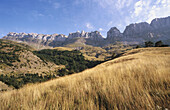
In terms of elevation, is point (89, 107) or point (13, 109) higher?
point (89, 107)

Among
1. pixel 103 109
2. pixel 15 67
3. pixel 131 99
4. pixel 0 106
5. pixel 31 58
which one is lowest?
pixel 15 67

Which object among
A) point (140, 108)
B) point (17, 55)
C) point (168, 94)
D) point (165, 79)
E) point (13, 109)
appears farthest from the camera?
point (17, 55)

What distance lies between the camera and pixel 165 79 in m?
1.97

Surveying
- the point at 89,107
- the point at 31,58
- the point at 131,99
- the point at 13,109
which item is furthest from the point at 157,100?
the point at 31,58

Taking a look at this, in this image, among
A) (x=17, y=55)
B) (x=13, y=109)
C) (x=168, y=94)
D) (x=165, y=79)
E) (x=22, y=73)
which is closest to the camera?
(x=168, y=94)

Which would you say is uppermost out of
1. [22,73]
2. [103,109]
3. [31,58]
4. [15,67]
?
[103,109]

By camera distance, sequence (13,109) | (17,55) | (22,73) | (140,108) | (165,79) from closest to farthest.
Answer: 1. (140,108)
2. (13,109)
3. (165,79)
4. (22,73)
5. (17,55)

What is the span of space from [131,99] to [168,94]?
71 centimetres

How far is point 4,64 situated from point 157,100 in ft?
482

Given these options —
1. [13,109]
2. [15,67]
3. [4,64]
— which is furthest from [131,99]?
[4,64]

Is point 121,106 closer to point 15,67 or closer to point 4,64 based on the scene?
point 15,67

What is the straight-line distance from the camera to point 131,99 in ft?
4.97

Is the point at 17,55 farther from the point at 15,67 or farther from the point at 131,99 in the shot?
the point at 131,99

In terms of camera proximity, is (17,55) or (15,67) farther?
(17,55)
